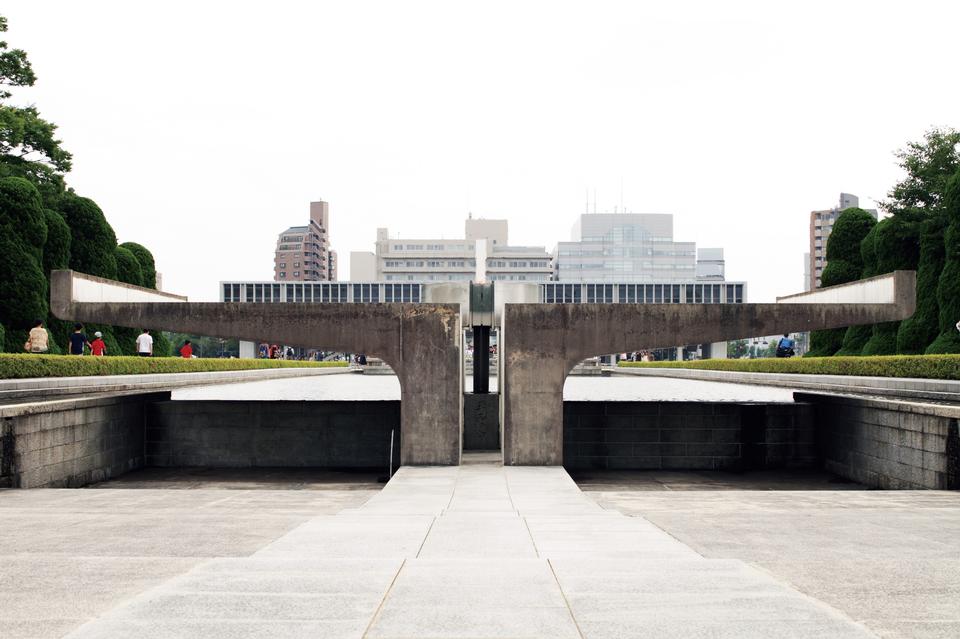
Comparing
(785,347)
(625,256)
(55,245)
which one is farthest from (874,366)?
(625,256)

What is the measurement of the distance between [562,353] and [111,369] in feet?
48.9

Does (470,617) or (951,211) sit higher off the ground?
(951,211)

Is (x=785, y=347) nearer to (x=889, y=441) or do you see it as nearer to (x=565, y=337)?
(x=889, y=441)

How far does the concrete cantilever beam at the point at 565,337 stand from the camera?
16.8 metres

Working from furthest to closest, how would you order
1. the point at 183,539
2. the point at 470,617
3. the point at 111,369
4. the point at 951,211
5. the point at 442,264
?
1. the point at 442,264
2. the point at 951,211
3. the point at 111,369
4. the point at 183,539
5. the point at 470,617

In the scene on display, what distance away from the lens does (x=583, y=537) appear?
8.20 m

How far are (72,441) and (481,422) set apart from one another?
10289 millimetres

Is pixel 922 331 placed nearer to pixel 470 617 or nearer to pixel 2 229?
pixel 470 617

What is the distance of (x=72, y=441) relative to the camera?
55.4 feet

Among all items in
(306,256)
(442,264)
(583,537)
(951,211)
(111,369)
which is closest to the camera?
(583,537)

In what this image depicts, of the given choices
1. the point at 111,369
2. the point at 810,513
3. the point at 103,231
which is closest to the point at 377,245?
the point at 103,231

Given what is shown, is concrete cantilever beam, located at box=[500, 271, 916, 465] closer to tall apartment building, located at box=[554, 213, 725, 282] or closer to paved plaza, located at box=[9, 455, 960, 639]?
paved plaza, located at box=[9, 455, 960, 639]

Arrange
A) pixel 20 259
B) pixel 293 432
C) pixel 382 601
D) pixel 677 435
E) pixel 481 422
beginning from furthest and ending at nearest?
1. pixel 20 259
2. pixel 481 422
3. pixel 293 432
4. pixel 677 435
5. pixel 382 601

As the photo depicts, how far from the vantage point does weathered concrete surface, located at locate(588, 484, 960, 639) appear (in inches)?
222
